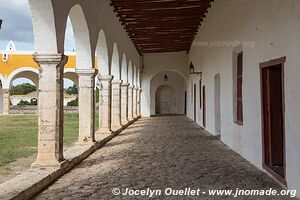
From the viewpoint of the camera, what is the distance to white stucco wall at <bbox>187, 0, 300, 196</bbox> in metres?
3.88

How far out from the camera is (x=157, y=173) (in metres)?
5.09

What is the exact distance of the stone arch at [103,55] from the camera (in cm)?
922

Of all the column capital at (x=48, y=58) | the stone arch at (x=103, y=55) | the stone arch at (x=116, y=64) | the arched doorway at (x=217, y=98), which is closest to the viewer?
the column capital at (x=48, y=58)

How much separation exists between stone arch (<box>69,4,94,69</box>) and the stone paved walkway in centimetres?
198

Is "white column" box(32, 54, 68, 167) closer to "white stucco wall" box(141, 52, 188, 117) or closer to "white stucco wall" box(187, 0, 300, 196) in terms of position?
"white stucco wall" box(187, 0, 300, 196)

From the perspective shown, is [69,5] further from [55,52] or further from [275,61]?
[275,61]

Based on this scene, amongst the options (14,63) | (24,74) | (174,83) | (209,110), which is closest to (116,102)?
(209,110)

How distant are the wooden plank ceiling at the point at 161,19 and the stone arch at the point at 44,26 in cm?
517

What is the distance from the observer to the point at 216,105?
985 cm

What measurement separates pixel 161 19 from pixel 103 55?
3628 millimetres

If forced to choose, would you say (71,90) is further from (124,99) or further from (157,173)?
(157,173)

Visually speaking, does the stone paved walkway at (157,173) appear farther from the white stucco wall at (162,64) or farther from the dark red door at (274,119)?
the white stucco wall at (162,64)

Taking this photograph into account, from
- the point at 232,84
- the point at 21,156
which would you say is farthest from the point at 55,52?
the point at 232,84

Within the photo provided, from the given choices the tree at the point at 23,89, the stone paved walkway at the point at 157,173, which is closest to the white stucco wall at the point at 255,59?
the stone paved walkway at the point at 157,173
